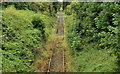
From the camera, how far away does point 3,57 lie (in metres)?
7.74

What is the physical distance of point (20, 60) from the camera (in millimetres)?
8625

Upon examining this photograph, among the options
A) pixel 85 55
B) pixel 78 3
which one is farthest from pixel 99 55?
pixel 78 3

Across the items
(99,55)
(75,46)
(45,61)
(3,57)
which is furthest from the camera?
(75,46)

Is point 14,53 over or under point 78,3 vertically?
under

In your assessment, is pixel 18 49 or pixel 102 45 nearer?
pixel 18 49

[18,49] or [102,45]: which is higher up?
[18,49]

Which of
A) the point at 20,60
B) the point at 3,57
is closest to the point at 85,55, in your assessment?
the point at 20,60

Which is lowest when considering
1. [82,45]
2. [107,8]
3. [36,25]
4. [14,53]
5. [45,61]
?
[45,61]

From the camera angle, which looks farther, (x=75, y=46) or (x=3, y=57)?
(x=75, y=46)

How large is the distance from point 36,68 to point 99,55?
5499 millimetres

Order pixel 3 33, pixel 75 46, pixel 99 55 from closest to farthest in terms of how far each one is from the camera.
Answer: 1. pixel 3 33
2. pixel 99 55
3. pixel 75 46

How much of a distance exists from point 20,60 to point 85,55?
5995 millimetres

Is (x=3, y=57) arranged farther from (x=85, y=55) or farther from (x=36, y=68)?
(x=85, y=55)

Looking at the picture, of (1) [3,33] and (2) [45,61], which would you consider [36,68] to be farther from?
(1) [3,33]
